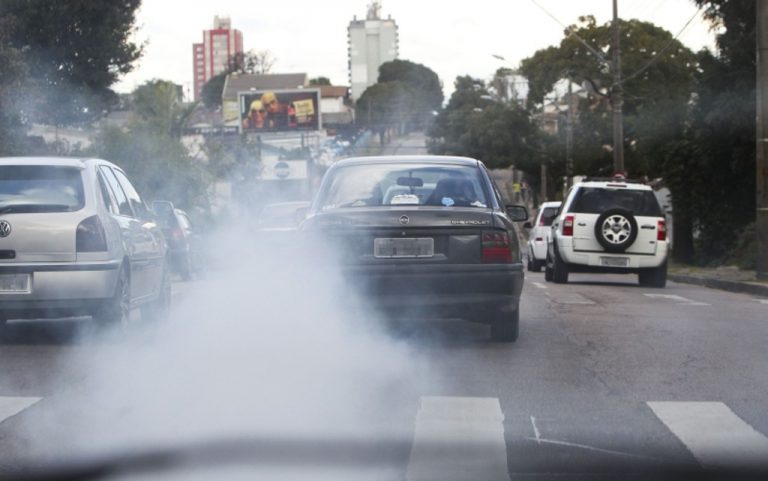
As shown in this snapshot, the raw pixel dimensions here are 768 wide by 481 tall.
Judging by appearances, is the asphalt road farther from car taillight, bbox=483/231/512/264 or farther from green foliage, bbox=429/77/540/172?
green foliage, bbox=429/77/540/172

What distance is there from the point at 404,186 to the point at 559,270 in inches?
449

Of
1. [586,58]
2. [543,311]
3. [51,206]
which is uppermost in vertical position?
[586,58]

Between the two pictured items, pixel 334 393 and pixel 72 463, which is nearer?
pixel 72 463

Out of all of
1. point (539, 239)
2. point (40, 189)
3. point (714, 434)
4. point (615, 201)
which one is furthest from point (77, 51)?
point (714, 434)

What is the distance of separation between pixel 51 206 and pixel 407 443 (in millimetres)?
5060

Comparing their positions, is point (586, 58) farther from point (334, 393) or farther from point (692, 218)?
point (334, 393)

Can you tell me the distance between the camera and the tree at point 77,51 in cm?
3444

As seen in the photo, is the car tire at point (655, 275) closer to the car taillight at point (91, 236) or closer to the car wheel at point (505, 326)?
the car wheel at point (505, 326)

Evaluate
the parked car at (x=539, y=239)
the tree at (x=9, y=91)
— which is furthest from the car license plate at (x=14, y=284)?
the parked car at (x=539, y=239)

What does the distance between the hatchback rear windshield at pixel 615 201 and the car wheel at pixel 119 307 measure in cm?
1190

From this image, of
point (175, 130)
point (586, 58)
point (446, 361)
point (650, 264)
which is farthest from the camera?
point (586, 58)

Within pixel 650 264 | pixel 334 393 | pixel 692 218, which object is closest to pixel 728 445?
pixel 334 393

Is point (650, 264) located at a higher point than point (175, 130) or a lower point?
lower

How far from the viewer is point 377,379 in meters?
8.93
